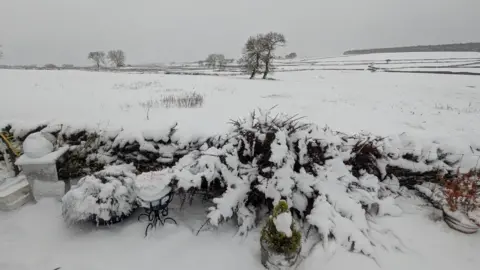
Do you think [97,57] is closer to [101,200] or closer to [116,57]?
[116,57]

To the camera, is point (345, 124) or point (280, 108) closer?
point (345, 124)

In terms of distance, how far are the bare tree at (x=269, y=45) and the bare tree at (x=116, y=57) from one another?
5216 centimetres

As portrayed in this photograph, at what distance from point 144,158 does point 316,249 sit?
270cm

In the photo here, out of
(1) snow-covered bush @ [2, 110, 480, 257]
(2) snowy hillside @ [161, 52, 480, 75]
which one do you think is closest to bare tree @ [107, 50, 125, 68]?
(2) snowy hillside @ [161, 52, 480, 75]

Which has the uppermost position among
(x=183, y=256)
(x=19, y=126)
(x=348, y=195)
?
(x=19, y=126)

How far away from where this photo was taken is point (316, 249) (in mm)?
2598

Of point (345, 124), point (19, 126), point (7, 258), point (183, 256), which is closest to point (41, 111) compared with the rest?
point (19, 126)

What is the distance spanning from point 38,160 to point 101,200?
1.29m

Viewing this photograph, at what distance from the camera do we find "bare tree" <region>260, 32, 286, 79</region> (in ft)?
95.7

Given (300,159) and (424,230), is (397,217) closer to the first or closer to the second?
(424,230)

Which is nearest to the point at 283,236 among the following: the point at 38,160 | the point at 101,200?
the point at 101,200

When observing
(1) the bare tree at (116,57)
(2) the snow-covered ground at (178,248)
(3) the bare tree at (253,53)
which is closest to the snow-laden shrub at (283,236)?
(2) the snow-covered ground at (178,248)

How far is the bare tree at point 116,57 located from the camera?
218 ft

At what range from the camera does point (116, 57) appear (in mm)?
66750
